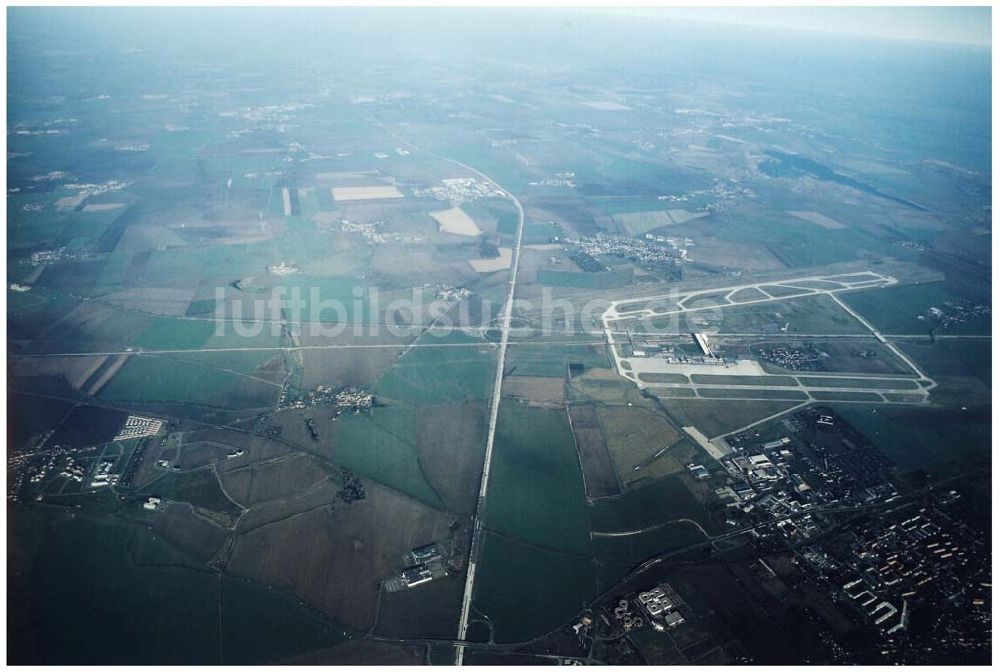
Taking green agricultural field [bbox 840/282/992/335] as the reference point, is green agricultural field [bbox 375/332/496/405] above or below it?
below

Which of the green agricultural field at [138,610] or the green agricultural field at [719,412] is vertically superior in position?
the green agricultural field at [719,412]

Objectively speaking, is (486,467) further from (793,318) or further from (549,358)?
(793,318)

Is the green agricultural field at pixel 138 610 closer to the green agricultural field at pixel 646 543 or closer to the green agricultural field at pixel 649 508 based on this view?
A: the green agricultural field at pixel 646 543

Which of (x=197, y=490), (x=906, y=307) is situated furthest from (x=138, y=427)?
(x=906, y=307)

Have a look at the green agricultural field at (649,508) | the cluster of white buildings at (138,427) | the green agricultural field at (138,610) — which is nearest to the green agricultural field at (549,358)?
the green agricultural field at (649,508)

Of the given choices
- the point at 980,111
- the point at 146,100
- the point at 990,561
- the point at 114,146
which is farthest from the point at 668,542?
the point at 980,111

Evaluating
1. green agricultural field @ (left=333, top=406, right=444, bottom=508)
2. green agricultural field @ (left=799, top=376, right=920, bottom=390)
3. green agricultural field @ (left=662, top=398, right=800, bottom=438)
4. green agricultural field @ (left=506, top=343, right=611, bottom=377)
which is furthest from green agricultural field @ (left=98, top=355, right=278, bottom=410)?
green agricultural field @ (left=799, top=376, right=920, bottom=390)

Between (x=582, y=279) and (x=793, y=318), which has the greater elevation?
(x=793, y=318)

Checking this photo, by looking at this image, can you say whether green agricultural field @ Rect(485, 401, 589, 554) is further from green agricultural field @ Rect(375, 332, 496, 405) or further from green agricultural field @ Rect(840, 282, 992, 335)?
green agricultural field @ Rect(840, 282, 992, 335)
